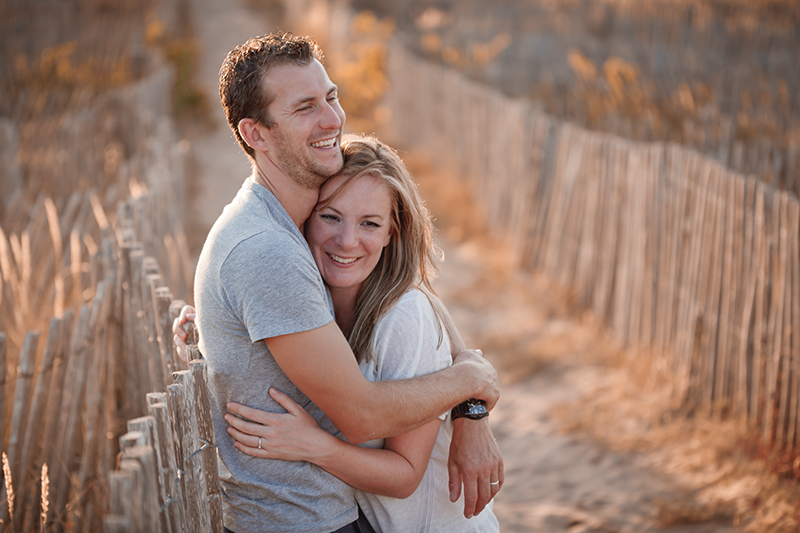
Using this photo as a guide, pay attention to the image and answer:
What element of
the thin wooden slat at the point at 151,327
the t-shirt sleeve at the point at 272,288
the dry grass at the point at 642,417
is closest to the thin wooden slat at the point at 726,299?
the dry grass at the point at 642,417

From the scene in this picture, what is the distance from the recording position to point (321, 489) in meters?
1.82

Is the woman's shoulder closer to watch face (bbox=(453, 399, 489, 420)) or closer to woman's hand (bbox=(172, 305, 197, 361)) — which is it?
watch face (bbox=(453, 399, 489, 420))

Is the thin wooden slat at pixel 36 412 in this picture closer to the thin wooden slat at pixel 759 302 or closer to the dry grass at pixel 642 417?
the dry grass at pixel 642 417

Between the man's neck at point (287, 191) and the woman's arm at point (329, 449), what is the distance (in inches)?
22.3

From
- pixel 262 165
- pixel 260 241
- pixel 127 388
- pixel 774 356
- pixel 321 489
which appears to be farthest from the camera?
pixel 774 356

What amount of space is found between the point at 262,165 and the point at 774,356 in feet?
9.20

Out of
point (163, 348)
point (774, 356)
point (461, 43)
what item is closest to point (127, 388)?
point (163, 348)

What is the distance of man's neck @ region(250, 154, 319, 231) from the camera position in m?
1.94

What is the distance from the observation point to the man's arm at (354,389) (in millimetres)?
1637

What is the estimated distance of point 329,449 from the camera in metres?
1.78

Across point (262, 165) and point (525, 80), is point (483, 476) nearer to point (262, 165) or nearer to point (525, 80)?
point (262, 165)

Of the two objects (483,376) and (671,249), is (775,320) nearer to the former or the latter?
(671,249)

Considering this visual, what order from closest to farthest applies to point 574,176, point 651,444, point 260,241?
point 260,241
point 651,444
point 574,176

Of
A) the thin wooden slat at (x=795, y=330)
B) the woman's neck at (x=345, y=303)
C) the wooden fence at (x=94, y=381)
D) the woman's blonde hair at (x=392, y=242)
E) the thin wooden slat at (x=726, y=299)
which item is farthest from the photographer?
the thin wooden slat at (x=726, y=299)
